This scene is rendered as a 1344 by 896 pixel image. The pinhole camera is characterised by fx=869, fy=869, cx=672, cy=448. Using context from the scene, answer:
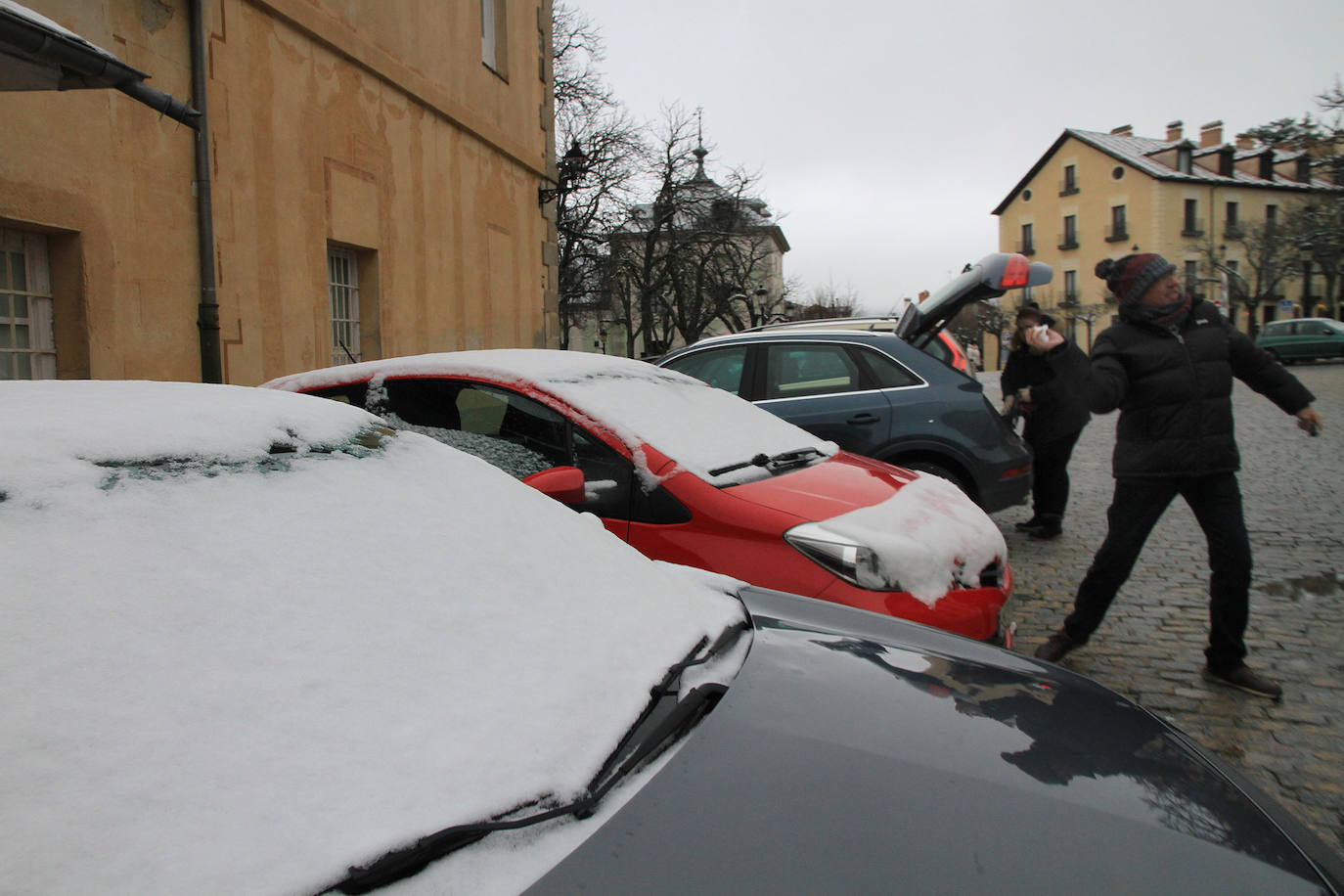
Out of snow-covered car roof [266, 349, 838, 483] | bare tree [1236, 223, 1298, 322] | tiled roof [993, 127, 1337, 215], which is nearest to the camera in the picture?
snow-covered car roof [266, 349, 838, 483]

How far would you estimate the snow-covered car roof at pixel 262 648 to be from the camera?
97 centimetres

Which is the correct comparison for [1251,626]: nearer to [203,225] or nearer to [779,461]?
[779,461]

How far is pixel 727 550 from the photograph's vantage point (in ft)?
10.5

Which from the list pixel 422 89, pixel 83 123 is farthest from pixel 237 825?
pixel 422 89

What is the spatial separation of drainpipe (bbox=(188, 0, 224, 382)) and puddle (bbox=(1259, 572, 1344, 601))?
7.57 meters

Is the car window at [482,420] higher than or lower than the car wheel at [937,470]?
higher

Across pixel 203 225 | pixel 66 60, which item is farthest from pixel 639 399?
pixel 203 225

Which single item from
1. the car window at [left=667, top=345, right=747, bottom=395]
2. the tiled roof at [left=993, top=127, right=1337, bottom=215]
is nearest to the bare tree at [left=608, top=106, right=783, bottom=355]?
the car window at [left=667, top=345, right=747, bottom=395]

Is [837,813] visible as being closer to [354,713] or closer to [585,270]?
[354,713]

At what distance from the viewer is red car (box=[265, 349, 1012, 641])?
310cm

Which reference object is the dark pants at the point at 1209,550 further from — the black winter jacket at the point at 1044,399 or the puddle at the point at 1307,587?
the black winter jacket at the point at 1044,399

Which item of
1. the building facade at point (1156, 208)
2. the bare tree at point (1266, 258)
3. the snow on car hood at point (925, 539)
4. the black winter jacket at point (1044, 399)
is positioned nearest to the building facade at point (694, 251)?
the black winter jacket at point (1044, 399)

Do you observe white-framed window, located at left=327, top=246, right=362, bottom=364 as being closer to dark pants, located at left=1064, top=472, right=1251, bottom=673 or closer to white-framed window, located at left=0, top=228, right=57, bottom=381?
white-framed window, located at left=0, top=228, right=57, bottom=381

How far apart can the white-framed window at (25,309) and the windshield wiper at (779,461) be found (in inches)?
202
